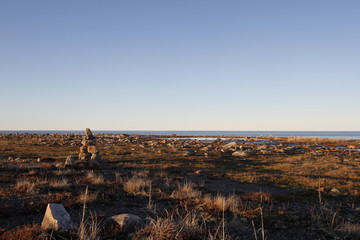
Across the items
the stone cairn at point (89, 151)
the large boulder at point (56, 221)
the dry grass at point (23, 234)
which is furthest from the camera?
the stone cairn at point (89, 151)

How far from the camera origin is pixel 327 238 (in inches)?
288

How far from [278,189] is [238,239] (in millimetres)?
9666

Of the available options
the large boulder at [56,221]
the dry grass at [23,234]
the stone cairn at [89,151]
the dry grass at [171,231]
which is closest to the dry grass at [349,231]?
the dry grass at [171,231]

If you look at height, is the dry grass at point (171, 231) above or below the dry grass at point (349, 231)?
above

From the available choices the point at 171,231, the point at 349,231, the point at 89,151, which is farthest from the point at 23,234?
the point at 89,151

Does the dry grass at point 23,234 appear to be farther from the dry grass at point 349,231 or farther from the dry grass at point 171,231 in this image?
the dry grass at point 349,231

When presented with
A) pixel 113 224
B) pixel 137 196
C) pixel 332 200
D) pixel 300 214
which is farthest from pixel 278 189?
pixel 113 224

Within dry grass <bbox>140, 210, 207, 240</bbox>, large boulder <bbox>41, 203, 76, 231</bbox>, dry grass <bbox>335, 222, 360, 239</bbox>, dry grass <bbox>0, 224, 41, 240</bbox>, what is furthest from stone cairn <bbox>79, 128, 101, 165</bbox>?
dry grass <bbox>335, 222, 360, 239</bbox>

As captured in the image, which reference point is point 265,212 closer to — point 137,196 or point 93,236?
point 137,196

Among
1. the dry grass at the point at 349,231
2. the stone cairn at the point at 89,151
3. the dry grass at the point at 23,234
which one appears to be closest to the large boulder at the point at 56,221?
the dry grass at the point at 23,234

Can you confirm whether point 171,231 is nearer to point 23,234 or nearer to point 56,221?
point 56,221

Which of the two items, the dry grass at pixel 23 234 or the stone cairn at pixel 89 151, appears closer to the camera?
the dry grass at pixel 23 234

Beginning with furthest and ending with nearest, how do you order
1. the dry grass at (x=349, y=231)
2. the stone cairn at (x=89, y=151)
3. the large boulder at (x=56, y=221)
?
the stone cairn at (x=89, y=151)
the dry grass at (x=349, y=231)
the large boulder at (x=56, y=221)

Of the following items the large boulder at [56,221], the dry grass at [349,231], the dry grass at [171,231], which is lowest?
the dry grass at [349,231]
